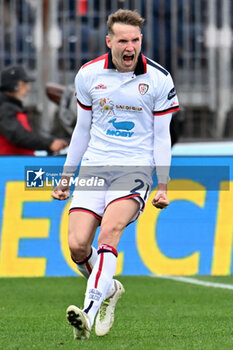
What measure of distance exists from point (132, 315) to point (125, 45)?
229 centimetres

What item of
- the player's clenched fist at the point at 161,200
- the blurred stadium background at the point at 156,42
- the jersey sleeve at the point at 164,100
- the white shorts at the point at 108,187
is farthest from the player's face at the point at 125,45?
the blurred stadium background at the point at 156,42

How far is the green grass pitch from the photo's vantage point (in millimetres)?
5555

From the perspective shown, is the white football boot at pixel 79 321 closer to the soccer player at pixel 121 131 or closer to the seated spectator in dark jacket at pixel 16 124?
the soccer player at pixel 121 131

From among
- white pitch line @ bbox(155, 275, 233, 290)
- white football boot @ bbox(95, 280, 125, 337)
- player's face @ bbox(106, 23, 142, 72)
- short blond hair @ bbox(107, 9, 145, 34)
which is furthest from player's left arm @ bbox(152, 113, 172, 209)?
white pitch line @ bbox(155, 275, 233, 290)

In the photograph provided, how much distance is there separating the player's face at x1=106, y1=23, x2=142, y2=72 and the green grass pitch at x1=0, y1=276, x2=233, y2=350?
176 centimetres

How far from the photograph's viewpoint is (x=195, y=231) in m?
9.77

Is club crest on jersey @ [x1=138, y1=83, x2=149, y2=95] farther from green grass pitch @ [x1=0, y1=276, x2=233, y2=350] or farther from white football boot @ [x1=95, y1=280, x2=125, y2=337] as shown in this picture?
green grass pitch @ [x1=0, y1=276, x2=233, y2=350]

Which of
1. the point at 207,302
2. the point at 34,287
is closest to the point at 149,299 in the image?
the point at 207,302

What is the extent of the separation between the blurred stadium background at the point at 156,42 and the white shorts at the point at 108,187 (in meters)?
25.6

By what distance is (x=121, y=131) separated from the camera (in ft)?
19.3

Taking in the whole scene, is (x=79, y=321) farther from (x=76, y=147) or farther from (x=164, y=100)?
(x=164, y=100)

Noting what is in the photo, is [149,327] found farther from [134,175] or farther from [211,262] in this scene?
[211,262]

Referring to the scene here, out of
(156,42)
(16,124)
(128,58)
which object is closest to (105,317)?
(128,58)

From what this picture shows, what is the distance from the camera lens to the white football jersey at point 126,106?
5848mm
